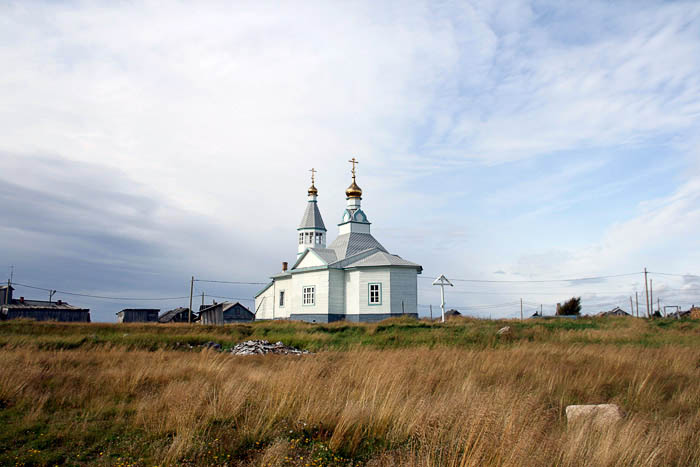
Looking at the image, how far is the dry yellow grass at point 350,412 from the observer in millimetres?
4926

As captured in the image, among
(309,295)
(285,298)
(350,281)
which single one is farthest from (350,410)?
(285,298)

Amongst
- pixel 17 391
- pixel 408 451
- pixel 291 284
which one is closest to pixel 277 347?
pixel 17 391

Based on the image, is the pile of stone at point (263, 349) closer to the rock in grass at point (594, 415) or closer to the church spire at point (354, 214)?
the rock in grass at point (594, 415)

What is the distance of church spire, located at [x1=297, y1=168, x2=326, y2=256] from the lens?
43062 millimetres

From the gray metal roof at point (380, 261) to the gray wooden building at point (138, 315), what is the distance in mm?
25787

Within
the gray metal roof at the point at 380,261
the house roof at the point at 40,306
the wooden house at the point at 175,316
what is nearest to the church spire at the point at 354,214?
the gray metal roof at the point at 380,261

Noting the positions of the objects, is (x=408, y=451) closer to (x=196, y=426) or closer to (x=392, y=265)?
(x=196, y=426)

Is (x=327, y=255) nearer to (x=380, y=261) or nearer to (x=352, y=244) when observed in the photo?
(x=352, y=244)

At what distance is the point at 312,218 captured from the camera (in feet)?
142

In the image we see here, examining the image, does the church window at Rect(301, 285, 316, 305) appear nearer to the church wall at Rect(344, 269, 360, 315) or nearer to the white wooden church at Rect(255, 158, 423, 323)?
the white wooden church at Rect(255, 158, 423, 323)

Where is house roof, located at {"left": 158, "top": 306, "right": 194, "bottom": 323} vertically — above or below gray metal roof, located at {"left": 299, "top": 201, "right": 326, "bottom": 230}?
below

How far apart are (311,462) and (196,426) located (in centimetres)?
Result: 156

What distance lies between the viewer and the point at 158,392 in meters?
7.97

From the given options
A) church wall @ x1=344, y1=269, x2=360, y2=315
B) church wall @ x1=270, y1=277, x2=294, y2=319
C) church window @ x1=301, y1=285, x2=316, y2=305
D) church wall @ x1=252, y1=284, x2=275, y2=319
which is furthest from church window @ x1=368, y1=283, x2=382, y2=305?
church wall @ x1=252, y1=284, x2=275, y2=319
